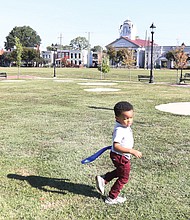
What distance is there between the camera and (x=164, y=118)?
31.6 feet

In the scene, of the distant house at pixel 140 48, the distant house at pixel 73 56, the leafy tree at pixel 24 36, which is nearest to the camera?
the distant house at pixel 140 48

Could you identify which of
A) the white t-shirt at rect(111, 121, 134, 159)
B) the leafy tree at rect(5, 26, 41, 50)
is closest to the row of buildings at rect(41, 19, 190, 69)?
the leafy tree at rect(5, 26, 41, 50)

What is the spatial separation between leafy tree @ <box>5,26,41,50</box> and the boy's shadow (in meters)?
142

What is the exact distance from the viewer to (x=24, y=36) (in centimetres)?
14375

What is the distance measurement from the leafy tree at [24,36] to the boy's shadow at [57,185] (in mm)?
141863

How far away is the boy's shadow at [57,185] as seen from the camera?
4.20 meters

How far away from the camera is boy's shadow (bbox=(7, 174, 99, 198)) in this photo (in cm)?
420

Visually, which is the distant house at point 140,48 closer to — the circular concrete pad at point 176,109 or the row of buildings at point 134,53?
the row of buildings at point 134,53

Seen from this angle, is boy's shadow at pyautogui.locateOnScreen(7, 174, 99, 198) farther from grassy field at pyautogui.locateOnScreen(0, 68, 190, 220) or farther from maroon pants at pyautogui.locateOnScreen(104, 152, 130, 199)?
maroon pants at pyautogui.locateOnScreen(104, 152, 130, 199)

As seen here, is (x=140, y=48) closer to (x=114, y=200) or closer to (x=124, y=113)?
(x=124, y=113)

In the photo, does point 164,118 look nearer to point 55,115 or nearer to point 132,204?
point 55,115

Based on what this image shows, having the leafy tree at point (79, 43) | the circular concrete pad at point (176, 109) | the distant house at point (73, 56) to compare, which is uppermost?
the leafy tree at point (79, 43)

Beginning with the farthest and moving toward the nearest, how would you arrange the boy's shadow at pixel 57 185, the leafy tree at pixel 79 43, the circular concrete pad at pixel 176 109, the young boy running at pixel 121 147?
the leafy tree at pixel 79 43, the circular concrete pad at pixel 176 109, the boy's shadow at pixel 57 185, the young boy running at pixel 121 147

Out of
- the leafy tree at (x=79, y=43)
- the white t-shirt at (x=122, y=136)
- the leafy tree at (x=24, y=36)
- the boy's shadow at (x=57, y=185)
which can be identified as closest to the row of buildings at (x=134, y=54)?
the leafy tree at (x=24, y=36)
